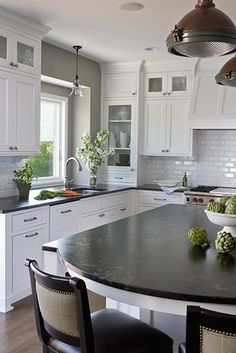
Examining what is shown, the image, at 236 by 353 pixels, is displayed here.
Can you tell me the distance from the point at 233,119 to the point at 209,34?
3.45 metres

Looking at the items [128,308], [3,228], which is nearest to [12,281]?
[3,228]

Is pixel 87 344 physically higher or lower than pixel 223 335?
lower

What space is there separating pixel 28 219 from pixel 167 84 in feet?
9.90

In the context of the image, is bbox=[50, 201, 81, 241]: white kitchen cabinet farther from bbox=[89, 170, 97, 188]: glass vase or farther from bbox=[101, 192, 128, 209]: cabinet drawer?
bbox=[89, 170, 97, 188]: glass vase

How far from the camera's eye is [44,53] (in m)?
4.87

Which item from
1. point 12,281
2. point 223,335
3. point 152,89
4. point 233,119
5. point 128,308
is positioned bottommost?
point 12,281

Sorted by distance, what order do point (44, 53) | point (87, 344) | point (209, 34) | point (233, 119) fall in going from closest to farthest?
point (87, 344), point (209, 34), point (44, 53), point (233, 119)

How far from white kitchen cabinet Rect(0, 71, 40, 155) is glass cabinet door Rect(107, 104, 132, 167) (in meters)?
1.86

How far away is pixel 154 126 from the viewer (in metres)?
5.87

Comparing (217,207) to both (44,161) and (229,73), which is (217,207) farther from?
(44,161)

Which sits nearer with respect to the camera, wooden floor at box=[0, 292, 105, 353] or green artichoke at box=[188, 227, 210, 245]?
green artichoke at box=[188, 227, 210, 245]

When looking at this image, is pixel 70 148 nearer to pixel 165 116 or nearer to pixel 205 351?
pixel 165 116

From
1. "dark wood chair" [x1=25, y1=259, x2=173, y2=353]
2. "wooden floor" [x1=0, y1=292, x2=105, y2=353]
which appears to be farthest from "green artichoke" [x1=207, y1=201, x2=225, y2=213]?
"wooden floor" [x1=0, y1=292, x2=105, y2=353]

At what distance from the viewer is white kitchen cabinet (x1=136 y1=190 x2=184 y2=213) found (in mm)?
5473
